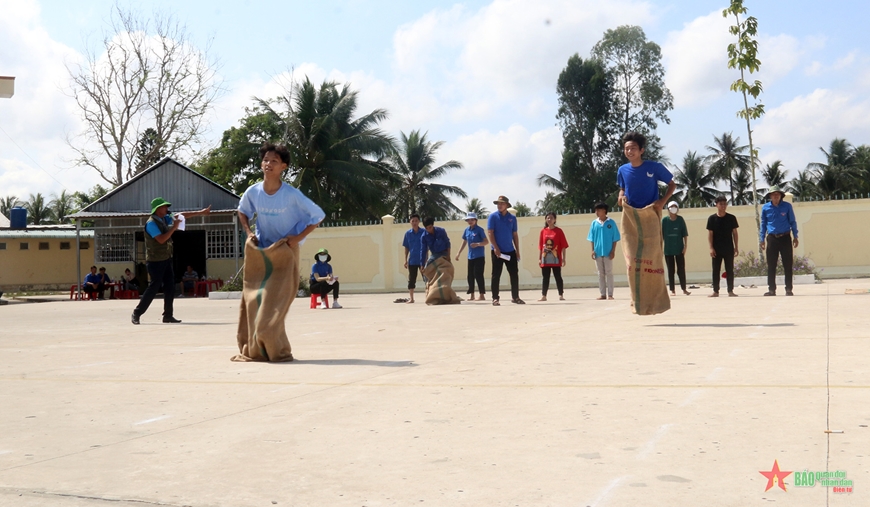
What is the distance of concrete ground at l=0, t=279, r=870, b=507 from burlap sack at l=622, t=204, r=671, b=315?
1.26 metres

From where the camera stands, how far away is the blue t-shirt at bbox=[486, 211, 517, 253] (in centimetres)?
1452

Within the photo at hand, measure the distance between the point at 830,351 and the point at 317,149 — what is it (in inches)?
1268

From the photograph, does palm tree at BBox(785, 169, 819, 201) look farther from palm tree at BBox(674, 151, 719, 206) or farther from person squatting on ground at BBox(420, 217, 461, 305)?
person squatting on ground at BBox(420, 217, 461, 305)

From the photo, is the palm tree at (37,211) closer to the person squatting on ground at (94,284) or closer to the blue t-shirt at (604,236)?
the person squatting on ground at (94,284)

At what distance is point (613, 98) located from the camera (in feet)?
156

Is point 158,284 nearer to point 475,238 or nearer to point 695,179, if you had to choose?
point 475,238

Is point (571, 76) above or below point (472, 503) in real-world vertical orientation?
above

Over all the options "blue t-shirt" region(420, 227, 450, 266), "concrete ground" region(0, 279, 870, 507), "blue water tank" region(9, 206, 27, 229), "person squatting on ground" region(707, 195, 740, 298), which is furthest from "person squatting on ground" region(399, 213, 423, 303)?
"blue water tank" region(9, 206, 27, 229)

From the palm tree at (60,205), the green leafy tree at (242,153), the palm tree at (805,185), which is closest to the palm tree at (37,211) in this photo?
the palm tree at (60,205)

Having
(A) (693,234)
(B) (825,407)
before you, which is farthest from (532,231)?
(B) (825,407)

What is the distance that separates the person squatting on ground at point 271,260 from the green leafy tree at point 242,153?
30619 mm

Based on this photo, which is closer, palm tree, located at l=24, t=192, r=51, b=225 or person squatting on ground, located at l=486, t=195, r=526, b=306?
person squatting on ground, located at l=486, t=195, r=526, b=306

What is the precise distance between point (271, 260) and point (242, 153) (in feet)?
103

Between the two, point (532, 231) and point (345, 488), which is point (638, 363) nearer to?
point (345, 488)
